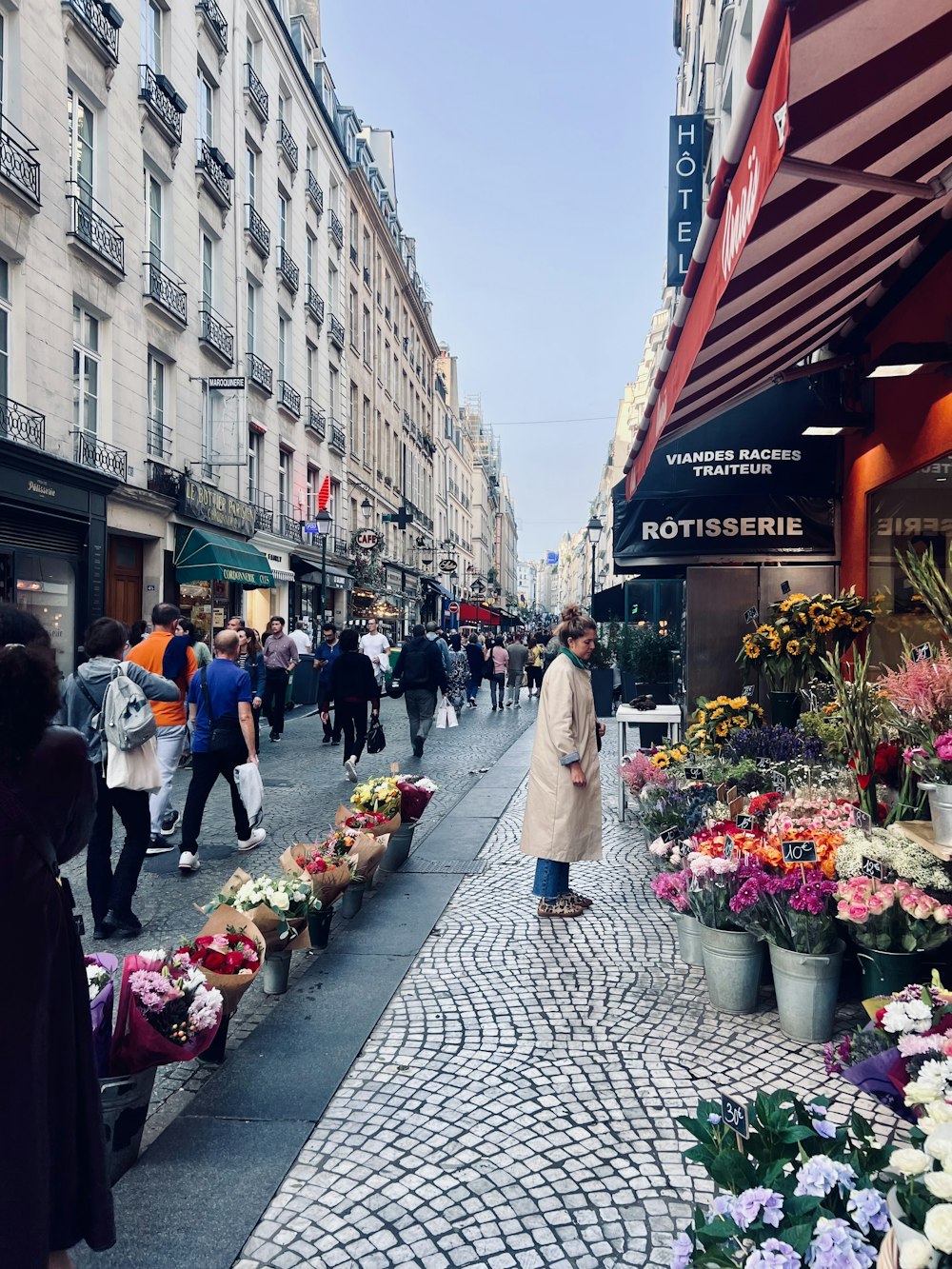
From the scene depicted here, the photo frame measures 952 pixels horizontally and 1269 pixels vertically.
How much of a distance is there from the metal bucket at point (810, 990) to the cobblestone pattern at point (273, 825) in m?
2.26

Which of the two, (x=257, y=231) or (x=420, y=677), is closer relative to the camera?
(x=420, y=677)

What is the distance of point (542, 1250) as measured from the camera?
2.42 metres

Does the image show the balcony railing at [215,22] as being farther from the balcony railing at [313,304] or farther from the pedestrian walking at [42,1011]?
the pedestrian walking at [42,1011]

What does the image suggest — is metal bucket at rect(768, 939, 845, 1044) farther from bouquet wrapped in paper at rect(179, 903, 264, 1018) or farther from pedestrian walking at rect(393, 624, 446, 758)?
pedestrian walking at rect(393, 624, 446, 758)

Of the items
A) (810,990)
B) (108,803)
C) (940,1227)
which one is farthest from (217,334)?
(940,1227)

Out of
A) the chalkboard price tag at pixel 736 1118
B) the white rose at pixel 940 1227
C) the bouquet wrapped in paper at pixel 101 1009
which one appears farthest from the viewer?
the bouquet wrapped in paper at pixel 101 1009

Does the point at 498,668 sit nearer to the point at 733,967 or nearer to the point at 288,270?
the point at 288,270

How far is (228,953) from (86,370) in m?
13.2

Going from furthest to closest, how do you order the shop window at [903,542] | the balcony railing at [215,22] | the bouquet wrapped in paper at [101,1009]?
1. the balcony railing at [215,22]
2. the shop window at [903,542]
3. the bouquet wrapped in paper at [101,1009]

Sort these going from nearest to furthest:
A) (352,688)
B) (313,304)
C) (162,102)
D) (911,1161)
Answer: (911,1161) → (352,688) → (162,102) → (313,304)

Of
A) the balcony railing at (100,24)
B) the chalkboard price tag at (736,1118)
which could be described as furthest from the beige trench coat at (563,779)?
the balcony railing at (100,24)

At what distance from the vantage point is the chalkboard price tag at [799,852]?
3621 millimetres

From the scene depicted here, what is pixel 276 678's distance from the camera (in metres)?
13.6

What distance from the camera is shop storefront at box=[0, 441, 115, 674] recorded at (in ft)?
38.4
